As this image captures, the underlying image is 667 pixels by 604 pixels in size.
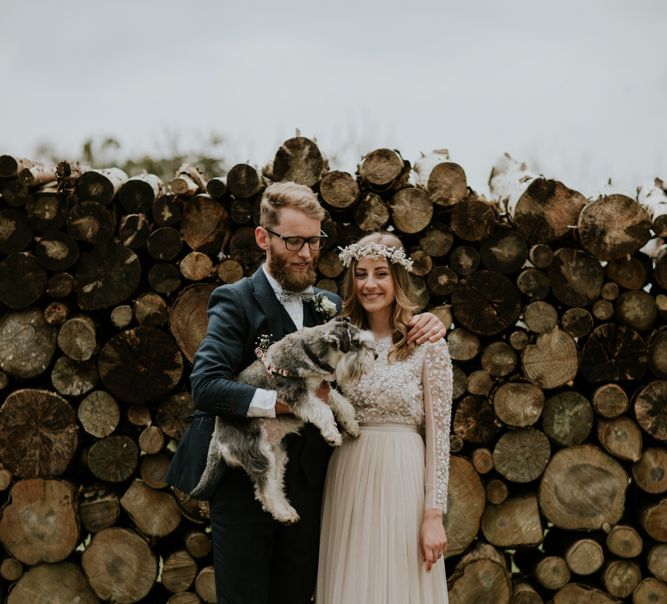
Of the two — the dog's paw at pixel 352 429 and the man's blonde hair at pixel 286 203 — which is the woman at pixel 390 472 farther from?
the man's blonde hair at pixel 286 203

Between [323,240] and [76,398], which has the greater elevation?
[323,240]

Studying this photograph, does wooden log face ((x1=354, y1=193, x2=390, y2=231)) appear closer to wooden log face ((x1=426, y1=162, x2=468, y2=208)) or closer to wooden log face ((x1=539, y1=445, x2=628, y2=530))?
wooden log face ((x1=426, y1=162, x2=468, y2=208))

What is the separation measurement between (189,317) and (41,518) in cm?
169

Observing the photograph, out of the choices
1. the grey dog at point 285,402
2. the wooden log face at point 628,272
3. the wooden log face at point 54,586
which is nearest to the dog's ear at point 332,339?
the grey dog at point 285,402

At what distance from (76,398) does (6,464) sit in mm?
627

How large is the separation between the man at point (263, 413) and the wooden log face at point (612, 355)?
175cm

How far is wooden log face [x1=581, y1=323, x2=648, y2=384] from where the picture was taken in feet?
14.0

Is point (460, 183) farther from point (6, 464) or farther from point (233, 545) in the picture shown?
point (6, 464)

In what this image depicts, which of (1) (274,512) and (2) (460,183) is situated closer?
(1) (274,512)

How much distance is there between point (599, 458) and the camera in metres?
4.29

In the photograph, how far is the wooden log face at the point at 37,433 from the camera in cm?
414

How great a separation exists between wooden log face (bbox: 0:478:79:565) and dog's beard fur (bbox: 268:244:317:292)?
2388mm

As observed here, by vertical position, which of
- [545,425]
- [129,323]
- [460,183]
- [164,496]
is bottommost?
[164,496]

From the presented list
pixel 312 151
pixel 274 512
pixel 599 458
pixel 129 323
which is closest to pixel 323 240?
pixel 312 151
